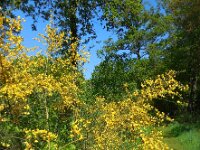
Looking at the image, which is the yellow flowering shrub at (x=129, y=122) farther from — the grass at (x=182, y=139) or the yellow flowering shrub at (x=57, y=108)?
the grass at (x=182, y=139)

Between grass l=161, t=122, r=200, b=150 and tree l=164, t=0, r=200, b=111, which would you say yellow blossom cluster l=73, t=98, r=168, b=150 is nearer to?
grass l=161, t=122, r=200, b=150

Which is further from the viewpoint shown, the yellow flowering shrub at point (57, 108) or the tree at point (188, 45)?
the tree at point (188, 45)

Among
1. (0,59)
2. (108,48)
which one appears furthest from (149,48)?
(0,59)

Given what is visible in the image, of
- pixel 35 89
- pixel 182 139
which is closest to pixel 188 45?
pixel 182 139

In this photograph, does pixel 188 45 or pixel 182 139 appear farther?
pixel 188 45

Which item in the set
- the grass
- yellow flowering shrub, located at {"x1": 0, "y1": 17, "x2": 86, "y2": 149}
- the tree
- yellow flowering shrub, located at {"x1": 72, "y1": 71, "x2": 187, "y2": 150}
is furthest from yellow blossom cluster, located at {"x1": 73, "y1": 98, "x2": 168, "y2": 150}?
the tree

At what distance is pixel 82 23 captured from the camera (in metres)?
15.3

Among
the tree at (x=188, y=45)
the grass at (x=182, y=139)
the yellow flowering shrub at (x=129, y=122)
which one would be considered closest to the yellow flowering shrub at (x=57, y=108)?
the yellow flowering shrub at (x=129, y=122)

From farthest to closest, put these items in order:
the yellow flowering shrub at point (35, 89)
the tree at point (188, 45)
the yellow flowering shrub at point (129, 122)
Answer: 1. the tree at point (188, 45)
2. the yellow flowering shrub at point (129, 122)
3. the yellow flowering shrub at point (35, 89)

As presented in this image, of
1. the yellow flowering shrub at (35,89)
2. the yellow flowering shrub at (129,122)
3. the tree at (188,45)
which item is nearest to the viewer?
the yellow flowering shrub at (35,89)

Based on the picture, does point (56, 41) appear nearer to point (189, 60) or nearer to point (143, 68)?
point (189, 60)

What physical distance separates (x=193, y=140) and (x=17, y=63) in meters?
10.1

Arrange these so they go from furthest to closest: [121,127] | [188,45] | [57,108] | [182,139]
→ [188,45], [182,139], [57,108], [121,127]

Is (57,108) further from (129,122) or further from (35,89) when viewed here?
(129,122)
